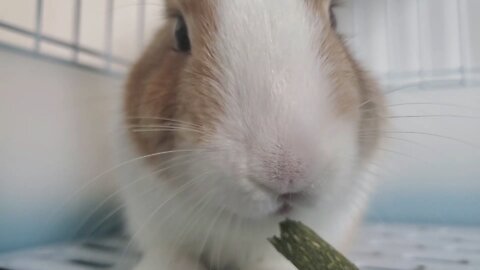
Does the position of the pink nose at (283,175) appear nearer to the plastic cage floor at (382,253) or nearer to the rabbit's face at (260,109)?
the rabbit's face at (260,109)

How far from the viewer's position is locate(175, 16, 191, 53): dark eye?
3.43 feet

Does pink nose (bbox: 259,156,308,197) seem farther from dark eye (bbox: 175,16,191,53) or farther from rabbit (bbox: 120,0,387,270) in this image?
dark eye (bbox: 175,16,191,53)

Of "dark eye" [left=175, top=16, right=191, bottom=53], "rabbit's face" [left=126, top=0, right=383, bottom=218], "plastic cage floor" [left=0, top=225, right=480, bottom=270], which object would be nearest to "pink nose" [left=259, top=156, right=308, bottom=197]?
"rabbit's face" [left=126, top=0, right=383, bottom=218]

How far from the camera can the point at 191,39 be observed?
99cm

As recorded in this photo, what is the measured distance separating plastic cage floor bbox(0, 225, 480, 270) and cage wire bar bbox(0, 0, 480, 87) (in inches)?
19.9

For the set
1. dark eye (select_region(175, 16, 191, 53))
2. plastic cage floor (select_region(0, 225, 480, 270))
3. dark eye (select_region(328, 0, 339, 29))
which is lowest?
plastic cage floor (select_region(0, 225, 480, 270))

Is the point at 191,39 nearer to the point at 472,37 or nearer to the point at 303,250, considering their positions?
the point at 303,250

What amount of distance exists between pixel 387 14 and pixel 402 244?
0.79 meters

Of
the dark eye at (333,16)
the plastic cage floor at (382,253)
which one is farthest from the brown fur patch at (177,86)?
the plastic cage floor at (382,253)

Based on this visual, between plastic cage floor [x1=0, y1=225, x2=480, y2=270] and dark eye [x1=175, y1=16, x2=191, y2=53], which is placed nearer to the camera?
dark eye [x1=175, y1=16, x2=191, y2=53]

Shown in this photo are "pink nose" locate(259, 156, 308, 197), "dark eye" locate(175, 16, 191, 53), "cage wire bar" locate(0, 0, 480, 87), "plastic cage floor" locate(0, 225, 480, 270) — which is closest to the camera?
"pink nose" locate(259, 156, 308, 197)

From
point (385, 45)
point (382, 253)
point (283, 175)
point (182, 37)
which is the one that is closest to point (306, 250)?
point (283, 175)

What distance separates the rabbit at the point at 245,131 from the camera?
751 millimetres

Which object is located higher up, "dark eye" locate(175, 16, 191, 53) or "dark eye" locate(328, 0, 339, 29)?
"dark eye" locate(328, 0, 339, 29)
